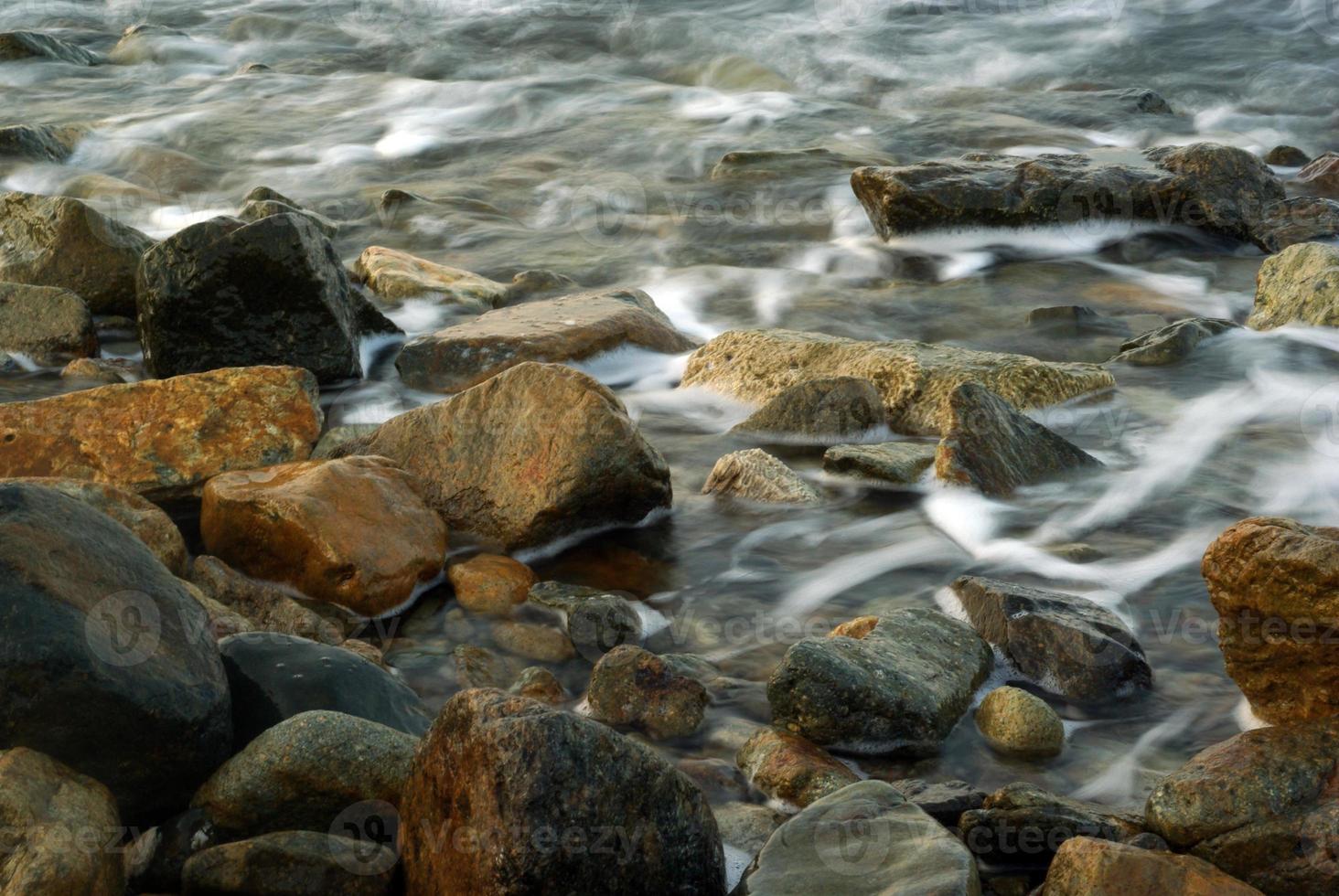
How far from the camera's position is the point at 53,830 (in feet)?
7.34

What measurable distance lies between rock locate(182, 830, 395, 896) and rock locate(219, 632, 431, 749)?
12.6 inches

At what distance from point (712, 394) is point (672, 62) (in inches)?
286

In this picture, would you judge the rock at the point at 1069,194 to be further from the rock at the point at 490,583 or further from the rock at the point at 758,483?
the rock at the point at 490,583

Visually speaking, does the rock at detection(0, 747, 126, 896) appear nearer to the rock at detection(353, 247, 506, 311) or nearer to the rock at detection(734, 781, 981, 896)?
the rock at detection(734, 781, 981, 896)

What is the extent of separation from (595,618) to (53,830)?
1521 millimetres

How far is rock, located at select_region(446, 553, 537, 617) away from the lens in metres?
3.67

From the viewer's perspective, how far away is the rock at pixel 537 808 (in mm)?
2152

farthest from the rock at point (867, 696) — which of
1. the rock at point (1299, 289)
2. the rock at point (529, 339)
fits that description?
the rock at point (1299, 289)

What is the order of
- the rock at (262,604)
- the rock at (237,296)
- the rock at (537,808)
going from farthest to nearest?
the rock at (237,296)
the rock at (262,604)
the rock at (537,808)

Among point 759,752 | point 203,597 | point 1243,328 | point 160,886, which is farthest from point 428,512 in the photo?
point 1243,328

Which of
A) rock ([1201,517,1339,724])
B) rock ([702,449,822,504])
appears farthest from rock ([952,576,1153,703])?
rock ([702,449,822,504])

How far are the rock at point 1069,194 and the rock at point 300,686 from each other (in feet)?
15.4

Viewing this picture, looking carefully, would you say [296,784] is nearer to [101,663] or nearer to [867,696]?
[101,663]

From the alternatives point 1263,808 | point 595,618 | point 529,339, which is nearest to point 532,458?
point 595,618
